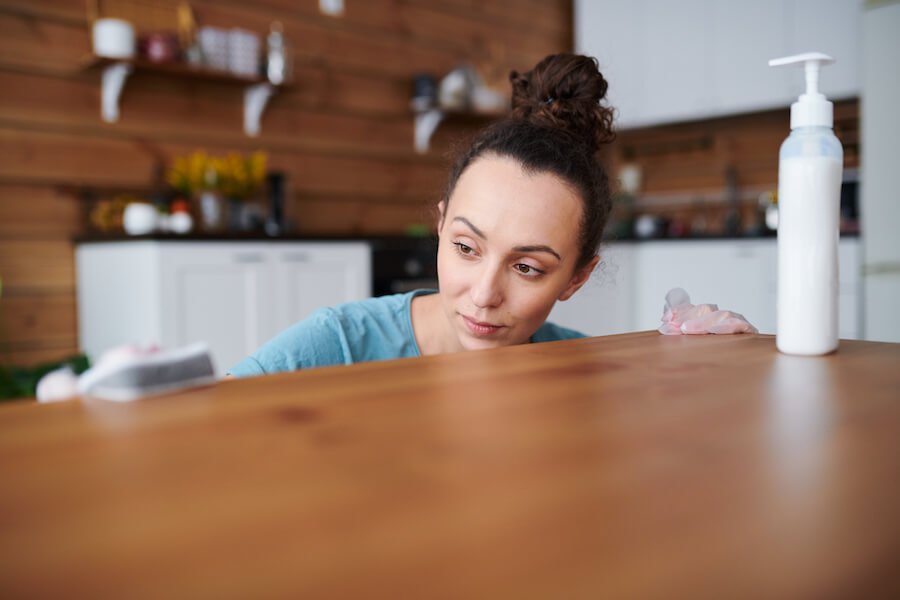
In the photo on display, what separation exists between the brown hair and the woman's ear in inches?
0.9

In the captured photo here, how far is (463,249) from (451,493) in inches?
36.2

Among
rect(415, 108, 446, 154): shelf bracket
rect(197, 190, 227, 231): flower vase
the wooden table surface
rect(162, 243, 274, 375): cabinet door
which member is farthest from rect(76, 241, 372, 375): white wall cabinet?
the wooden table surface

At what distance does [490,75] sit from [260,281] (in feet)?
8.18

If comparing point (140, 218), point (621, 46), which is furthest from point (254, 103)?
point (621, 46)

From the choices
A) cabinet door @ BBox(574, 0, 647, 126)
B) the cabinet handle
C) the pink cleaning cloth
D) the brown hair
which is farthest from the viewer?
cabinet door @ BBox(574, 0, 647, 126)

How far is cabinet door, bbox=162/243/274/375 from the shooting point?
3.01 meters

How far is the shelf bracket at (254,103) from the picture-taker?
394 cm

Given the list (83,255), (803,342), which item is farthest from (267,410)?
(83,255)

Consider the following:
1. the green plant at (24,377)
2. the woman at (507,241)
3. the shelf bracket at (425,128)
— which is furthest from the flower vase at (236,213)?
the woman at (507,241)

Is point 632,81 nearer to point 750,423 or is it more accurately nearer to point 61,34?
point 61,34

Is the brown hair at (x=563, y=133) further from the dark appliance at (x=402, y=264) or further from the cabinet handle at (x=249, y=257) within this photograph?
the dark appliance at (x=402, y=264)

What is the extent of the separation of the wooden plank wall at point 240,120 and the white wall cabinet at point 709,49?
51 centimetres

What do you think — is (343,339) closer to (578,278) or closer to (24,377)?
(578,278)

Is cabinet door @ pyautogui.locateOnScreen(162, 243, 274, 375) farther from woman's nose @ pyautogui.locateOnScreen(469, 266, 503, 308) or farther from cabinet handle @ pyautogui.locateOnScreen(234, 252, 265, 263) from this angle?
woman's nose @ pyautogui.locateOnScreen(469, 266, 503, 308)
